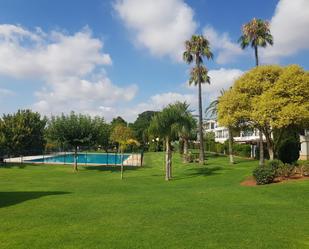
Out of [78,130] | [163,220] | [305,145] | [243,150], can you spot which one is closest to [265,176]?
[163,220]

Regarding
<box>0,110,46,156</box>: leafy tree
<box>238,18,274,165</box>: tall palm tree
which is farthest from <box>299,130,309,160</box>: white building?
<box>0,110,46,156</box>: leafy tree

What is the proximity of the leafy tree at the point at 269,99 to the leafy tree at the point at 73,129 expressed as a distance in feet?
44.9

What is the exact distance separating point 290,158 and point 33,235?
58.9 ft

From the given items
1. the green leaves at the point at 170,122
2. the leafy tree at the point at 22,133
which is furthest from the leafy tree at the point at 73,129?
the leafy tree at the point at 22,133

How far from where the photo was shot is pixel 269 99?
23.6 m

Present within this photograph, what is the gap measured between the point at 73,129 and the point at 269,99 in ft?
60.6

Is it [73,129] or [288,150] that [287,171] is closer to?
[288,150]

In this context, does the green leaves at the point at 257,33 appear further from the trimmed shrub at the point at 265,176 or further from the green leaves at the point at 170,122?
the trimmed shrub at the point at 265,176

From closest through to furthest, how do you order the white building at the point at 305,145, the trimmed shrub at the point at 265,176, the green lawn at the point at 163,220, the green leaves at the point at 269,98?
the green lawn at the point at 163,220
the trimmed shrub at the point at 265,176
the green leaves at the point at 269,98
the white building at the point at 305,145

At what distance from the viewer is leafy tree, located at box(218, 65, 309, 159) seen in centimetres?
2291

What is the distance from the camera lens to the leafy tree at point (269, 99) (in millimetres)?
22906

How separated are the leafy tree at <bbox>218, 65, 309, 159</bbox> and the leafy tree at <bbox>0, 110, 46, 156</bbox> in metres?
33.6

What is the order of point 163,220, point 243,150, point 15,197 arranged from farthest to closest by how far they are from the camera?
point 243,150, point 15,197, point 163,220

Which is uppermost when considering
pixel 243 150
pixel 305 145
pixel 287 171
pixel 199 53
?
pixel 199 53
